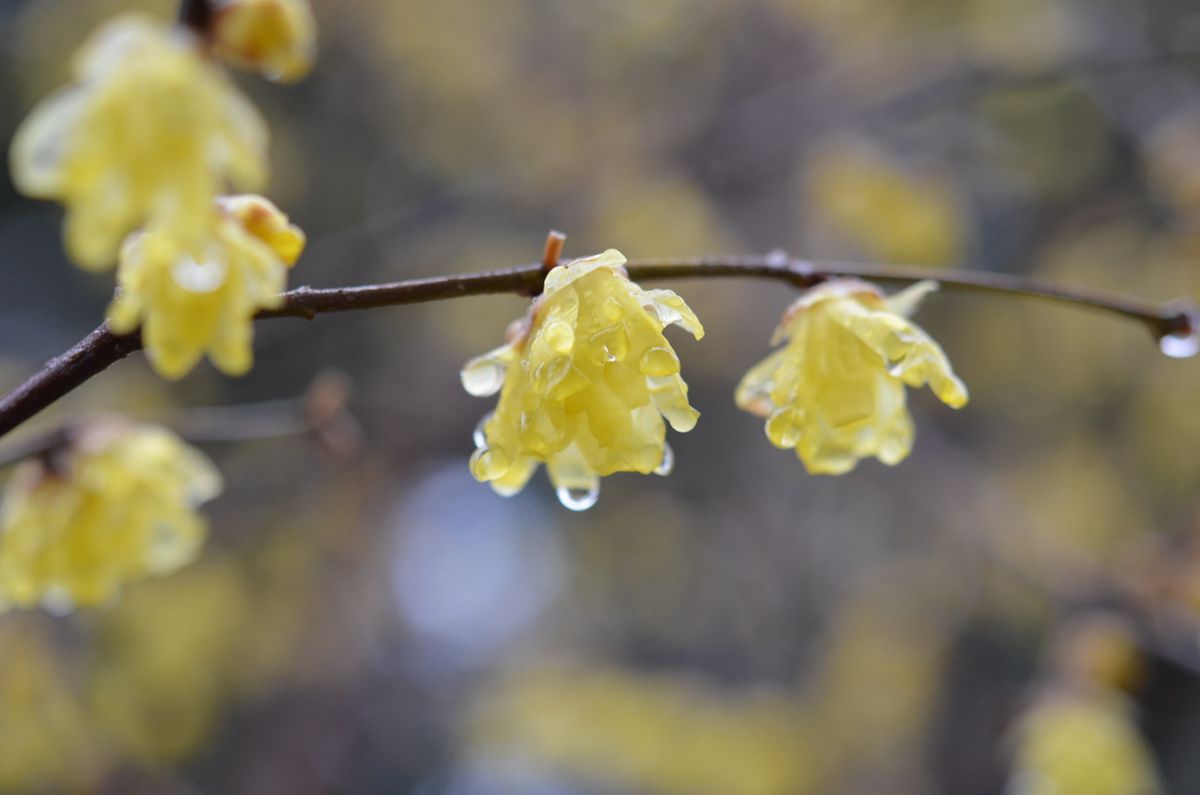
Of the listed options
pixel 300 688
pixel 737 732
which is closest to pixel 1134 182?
pixel 737 732

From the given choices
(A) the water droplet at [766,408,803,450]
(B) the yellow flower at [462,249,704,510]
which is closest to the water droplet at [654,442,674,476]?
(B) the yellow flower at [462,249,704,510]

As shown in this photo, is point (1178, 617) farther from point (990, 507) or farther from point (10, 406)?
point (10, 406)

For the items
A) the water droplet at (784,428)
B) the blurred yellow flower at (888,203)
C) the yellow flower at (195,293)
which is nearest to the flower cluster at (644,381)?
the water droplet at (784,428)

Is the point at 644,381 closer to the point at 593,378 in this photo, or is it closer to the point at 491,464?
the point at 593,378

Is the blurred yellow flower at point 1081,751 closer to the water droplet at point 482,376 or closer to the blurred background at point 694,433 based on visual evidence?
the blurred background at point 694,433

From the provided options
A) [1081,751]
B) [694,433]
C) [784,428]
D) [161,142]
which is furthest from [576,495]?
[694,433]

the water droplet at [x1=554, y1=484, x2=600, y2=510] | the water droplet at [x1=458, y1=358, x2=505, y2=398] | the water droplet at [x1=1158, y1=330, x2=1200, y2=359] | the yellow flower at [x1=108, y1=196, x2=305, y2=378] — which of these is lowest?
the yellow flower at [x1=108, y1=196, x2=305, y2=378]

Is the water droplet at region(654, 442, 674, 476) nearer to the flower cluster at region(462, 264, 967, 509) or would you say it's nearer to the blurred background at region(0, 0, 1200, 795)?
the flower cluster at region(462, 264, 967, 509)
